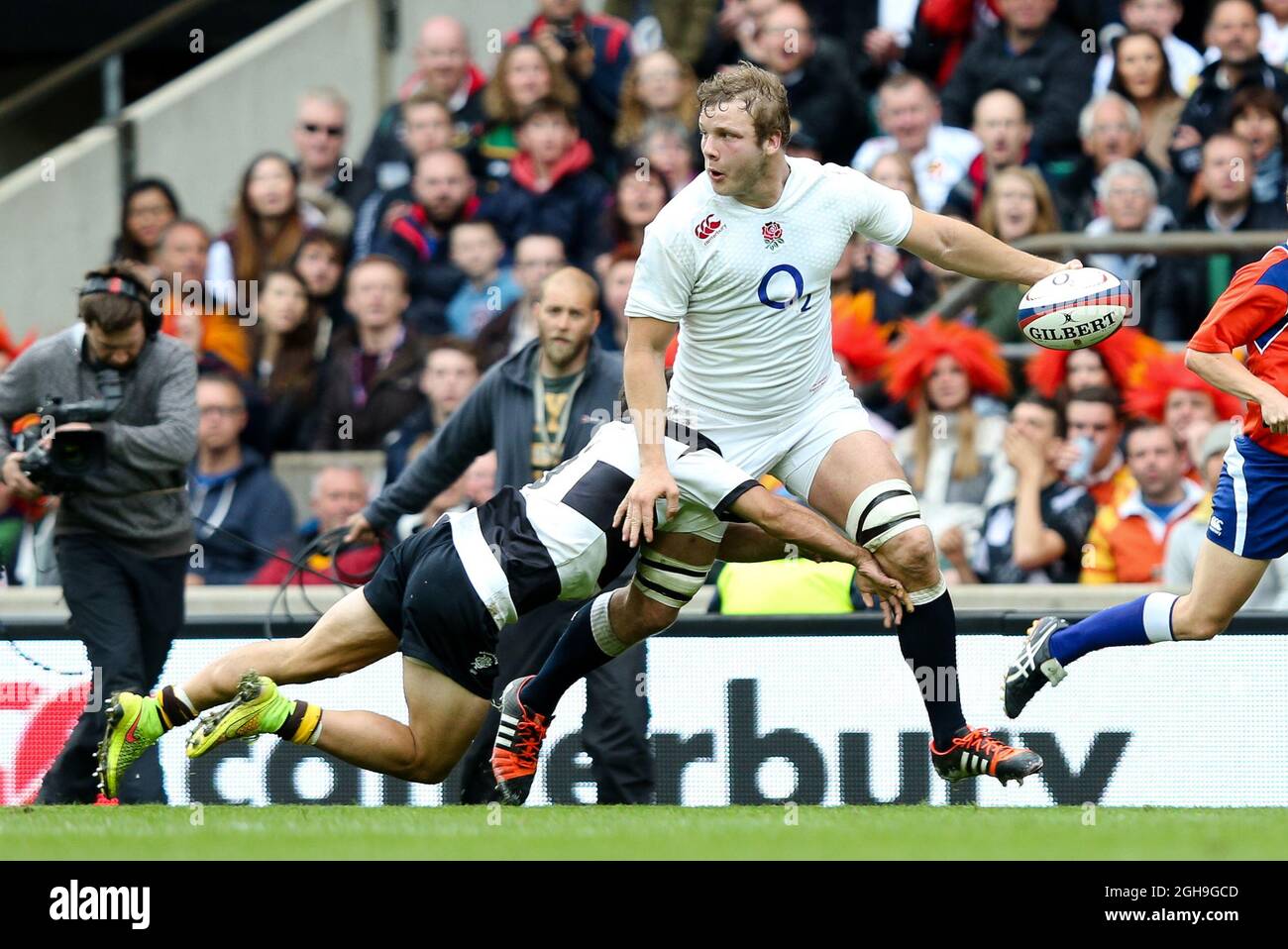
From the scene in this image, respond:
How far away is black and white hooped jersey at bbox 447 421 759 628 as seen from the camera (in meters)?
6.93

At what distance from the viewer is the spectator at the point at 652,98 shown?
41.1ft

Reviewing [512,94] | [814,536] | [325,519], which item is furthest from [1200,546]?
[512,94]

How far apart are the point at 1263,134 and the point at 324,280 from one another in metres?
5.20

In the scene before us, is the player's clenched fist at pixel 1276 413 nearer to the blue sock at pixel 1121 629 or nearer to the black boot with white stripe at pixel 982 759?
the blue sock at pixel 1121 629

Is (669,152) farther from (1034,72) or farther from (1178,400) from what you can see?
(1178,400)

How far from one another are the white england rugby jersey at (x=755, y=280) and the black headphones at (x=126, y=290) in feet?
7.64

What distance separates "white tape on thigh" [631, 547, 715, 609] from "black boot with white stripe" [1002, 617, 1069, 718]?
Answer: 3.86ft

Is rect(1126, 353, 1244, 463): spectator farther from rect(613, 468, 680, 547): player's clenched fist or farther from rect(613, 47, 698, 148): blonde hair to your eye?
rect(613, 468, 680, 547): player's clenched fist

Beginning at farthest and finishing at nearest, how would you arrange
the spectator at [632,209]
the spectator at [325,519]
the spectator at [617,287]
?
the spectator at [632,209], the spectator at [617,287], the spectator at [325,519]

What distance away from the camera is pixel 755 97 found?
6.69 meters

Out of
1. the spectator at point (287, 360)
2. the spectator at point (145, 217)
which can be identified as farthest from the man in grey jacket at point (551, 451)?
the spectator at point (145, 217)
